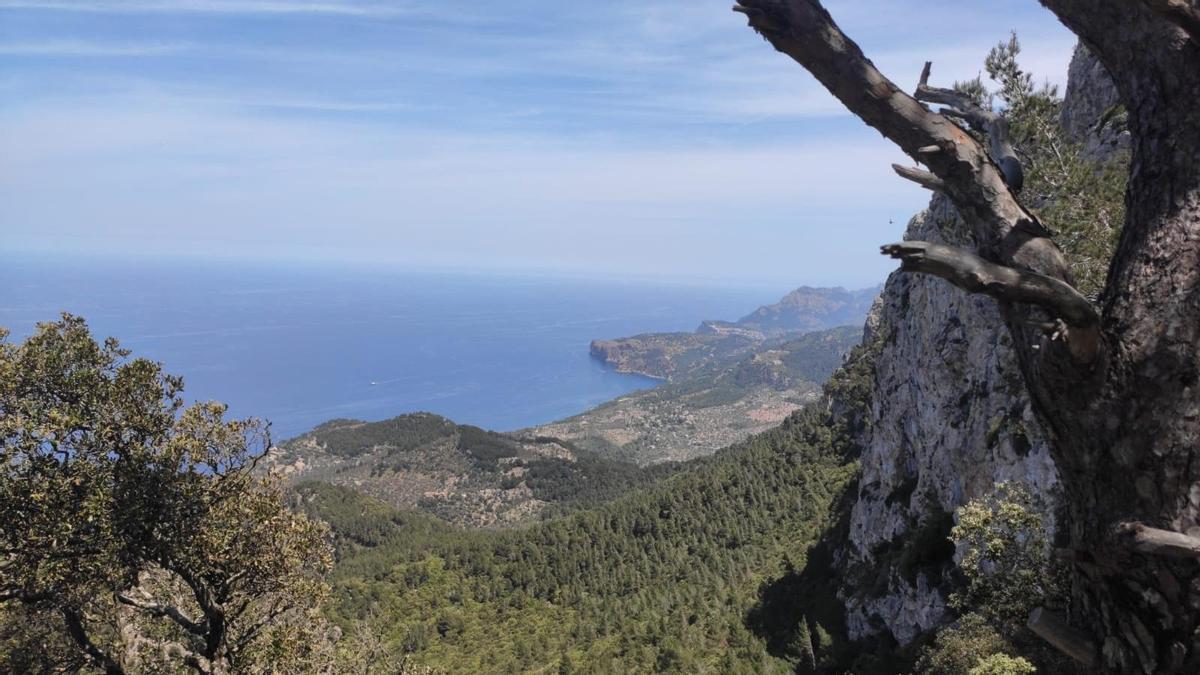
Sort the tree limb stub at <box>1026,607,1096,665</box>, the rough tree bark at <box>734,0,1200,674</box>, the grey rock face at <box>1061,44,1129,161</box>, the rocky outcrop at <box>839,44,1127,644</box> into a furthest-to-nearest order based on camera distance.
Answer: the rocky outcrop at <box>839,44,1127,644</box> < the grey rock face at <box>1061,44,1129,161</box> < the tree limb stub at <box>1026,607,1096,665</box> < the rough tree bark at <box>734,0,1200,674</box>

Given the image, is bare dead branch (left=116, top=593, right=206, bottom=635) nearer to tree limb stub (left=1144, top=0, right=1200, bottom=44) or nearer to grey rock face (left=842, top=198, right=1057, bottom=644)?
tree limb stub (left=1144, top=0, right=1200, bottom=44)

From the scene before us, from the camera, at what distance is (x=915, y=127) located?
4.01 m

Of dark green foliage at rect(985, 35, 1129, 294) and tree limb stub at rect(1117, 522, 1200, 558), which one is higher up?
dark green foliage at rect(985, 35, 1129, 294)

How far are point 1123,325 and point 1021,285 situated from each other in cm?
67

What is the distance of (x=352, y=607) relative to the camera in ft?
243

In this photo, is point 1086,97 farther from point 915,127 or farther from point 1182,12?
point 915,127

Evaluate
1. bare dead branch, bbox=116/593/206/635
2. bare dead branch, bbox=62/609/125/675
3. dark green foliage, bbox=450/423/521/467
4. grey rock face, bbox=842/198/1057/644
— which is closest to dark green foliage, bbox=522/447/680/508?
dark green foliage, bbox=450/423/521/467

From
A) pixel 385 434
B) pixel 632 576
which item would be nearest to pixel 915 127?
pixel 632 576

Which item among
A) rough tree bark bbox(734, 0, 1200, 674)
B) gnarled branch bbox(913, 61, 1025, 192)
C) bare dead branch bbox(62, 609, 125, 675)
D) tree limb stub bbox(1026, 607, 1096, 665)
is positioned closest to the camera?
rough tree bark bbox(734, 0, 1200, 674)

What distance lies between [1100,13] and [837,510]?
66.1 metres

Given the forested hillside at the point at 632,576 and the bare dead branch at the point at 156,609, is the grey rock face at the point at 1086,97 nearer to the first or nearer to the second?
the bare dead branch at the point at 156,609

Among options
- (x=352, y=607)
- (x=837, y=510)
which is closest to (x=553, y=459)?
(x=352, y=607)

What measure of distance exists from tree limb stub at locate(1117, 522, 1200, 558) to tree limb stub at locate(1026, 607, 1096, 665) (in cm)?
86

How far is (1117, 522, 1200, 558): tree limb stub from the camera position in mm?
3080
